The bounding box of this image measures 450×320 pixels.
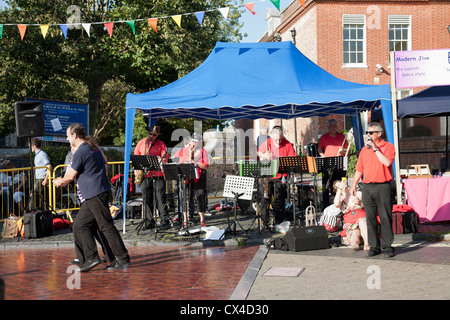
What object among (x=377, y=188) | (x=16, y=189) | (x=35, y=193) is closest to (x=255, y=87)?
(x=377, y=188)

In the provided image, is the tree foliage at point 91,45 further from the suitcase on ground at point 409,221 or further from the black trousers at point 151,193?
the suitcase on ground at point 409,221

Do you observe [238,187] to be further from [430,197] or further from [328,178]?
[430,197]

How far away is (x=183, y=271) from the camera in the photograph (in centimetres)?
702

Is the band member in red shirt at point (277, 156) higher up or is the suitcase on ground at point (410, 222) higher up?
the band member in red shirt at point (277, 156)

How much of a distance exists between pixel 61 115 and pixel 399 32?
1658 cm

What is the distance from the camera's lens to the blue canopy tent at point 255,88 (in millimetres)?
9875

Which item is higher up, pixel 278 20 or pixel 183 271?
pixel 278 20

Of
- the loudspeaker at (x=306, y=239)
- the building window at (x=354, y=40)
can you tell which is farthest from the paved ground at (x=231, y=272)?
the building window at (x=354, y=40)

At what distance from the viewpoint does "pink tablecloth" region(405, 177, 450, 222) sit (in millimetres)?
10266

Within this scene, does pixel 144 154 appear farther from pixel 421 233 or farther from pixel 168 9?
pixel 168 9

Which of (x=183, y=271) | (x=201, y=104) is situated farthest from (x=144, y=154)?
(x=183, y=271)

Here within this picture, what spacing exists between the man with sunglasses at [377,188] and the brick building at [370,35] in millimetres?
16511
